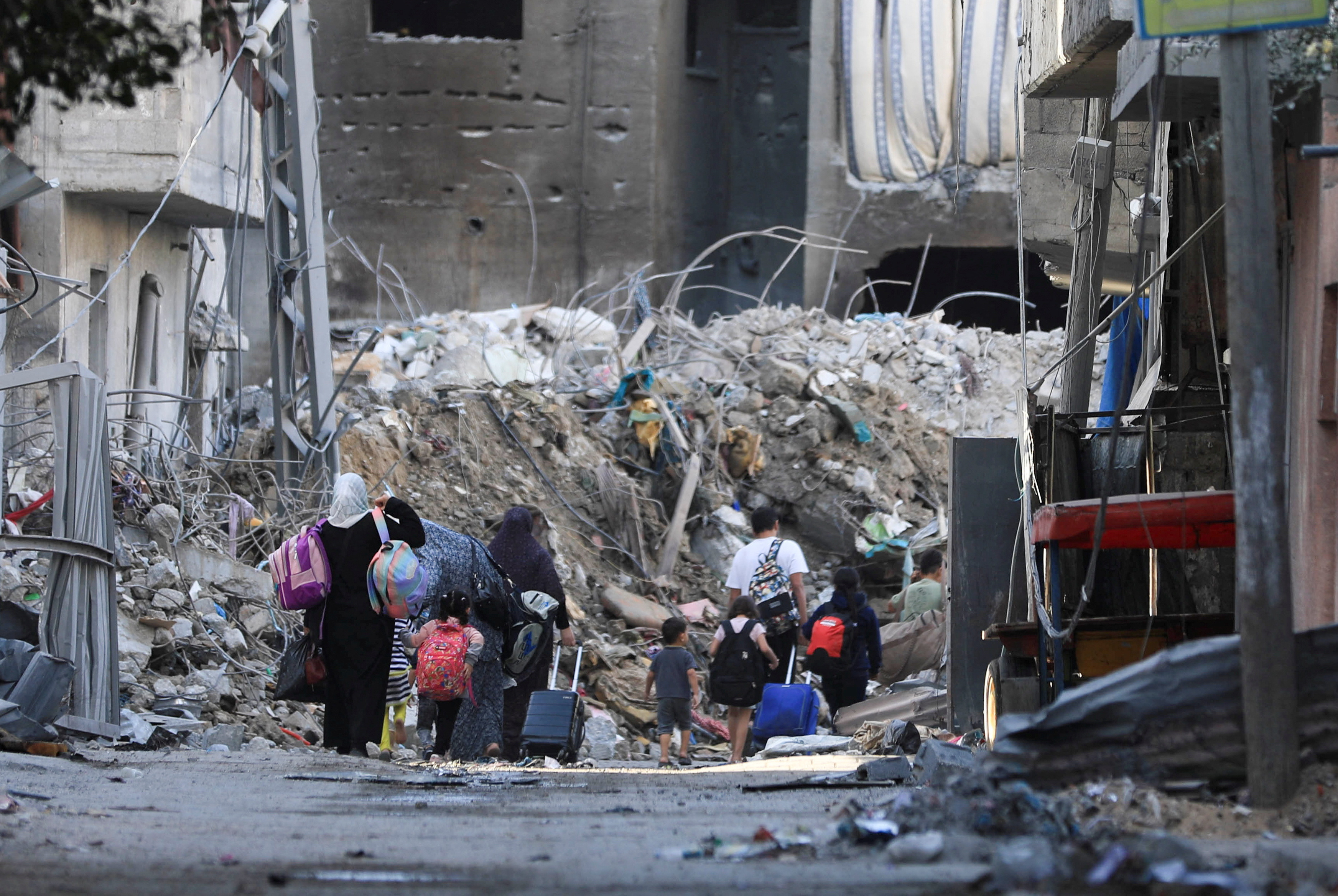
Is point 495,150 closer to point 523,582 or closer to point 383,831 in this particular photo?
point 523,582

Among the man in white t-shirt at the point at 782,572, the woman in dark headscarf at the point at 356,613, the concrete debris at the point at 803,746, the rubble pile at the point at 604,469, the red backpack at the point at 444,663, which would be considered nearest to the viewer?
the woman in dark headscarf at the point at 356,613

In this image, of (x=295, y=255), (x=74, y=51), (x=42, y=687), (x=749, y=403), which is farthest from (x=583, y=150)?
(x=74, y=51)

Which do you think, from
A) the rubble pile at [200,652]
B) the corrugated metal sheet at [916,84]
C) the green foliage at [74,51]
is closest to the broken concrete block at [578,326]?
the corrugated metal sheet at [916,84]

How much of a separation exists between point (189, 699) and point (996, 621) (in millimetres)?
5046

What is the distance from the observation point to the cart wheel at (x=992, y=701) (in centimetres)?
757

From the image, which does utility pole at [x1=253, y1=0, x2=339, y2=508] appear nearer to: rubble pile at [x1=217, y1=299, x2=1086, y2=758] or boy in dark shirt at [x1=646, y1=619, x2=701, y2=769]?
rubble pile at [x1=217, y1=299, x2=1086, y2=758]

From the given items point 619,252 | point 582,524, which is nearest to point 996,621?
point 582,524

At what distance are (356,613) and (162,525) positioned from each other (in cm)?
463

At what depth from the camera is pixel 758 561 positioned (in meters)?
10.9

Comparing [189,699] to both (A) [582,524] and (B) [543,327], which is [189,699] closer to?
(A) [582,524]

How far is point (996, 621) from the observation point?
31.6 feet

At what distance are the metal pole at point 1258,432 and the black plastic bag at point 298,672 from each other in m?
5.07

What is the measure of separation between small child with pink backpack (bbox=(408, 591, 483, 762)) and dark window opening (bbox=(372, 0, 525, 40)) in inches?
741

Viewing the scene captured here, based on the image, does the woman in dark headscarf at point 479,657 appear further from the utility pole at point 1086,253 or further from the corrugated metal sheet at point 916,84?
the corrugated metal sheet at point 916,84
